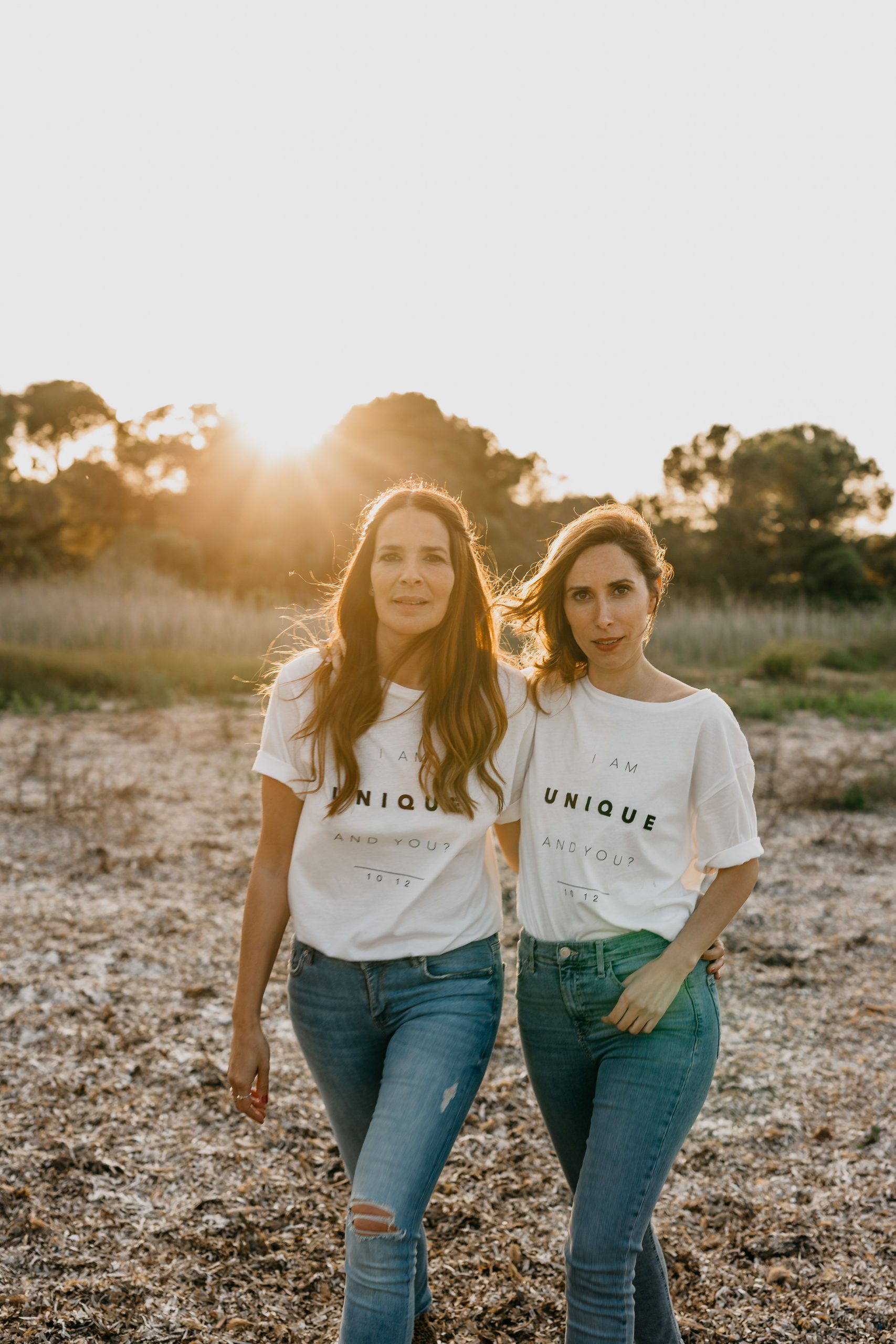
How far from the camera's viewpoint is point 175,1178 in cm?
296

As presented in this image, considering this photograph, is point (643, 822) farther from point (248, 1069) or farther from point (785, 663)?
point (785, 663)

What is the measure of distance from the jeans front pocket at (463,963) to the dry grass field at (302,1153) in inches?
41.9

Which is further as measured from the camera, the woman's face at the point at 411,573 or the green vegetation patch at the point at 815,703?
the green vegetation patch at the point at 815,703

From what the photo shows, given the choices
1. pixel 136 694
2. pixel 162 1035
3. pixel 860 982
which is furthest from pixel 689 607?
pixel 162 1035

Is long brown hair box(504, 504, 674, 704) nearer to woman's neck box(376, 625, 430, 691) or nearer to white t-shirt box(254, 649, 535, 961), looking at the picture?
white t-shirt box(254, 649, 535, 961)

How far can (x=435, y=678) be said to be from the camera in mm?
2053

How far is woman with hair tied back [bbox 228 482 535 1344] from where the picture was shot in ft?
6.12

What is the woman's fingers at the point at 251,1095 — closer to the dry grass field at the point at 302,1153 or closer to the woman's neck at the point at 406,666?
the dry grass field at the point at 302,1153

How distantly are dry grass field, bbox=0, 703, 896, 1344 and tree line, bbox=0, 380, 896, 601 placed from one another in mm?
18079

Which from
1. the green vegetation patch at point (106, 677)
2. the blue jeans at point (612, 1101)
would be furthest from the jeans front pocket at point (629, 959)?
the green vegetation patch at point (106, 677)

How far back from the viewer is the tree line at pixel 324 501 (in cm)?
2558

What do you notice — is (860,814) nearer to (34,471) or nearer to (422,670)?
(422,670)

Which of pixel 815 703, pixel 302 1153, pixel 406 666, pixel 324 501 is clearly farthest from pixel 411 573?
pixel 324 501

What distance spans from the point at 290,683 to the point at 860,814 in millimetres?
6350
